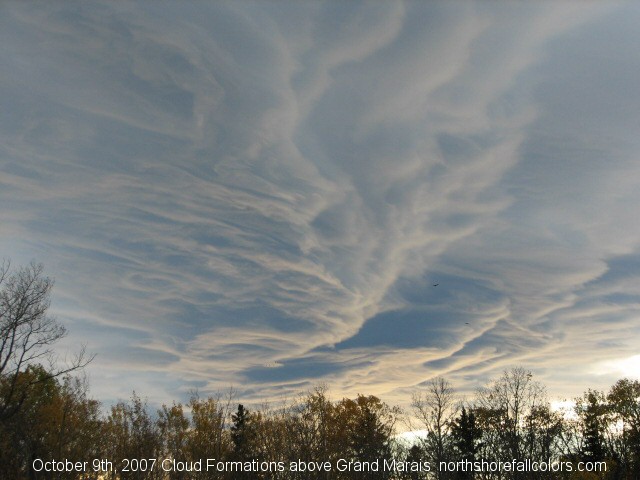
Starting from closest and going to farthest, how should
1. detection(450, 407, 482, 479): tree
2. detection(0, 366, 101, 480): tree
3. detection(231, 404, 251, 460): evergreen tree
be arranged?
detection(0, 366, 101, 480): tree
detection(231, 404, 251, 460): evergreen tree
detection(450, 407, 482, 479): tree

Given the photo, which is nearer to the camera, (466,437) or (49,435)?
(49,435)

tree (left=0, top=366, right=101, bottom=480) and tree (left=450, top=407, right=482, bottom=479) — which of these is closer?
tree (left=0, top=366, right=101, bottom=480)

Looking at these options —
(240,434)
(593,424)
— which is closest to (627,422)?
(593,424)

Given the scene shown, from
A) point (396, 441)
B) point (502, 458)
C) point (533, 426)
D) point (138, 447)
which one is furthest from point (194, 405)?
point (533, 426)

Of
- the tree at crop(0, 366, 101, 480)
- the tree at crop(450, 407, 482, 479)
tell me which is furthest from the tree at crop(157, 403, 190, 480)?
the tree at crop(450, 407, 482, 479)

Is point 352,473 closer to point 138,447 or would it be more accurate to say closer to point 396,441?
point 396,441

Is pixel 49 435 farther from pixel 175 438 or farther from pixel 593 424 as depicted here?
pixel 593 424

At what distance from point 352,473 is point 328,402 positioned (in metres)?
13.3

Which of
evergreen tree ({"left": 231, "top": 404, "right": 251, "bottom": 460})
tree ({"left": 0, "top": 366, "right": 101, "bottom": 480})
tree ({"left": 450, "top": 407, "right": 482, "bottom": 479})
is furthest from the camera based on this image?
tree ({"left": 450, "top": 407, "right": 482, "bottom": 479})

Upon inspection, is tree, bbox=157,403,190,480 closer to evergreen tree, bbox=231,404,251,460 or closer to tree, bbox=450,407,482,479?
evergreen tree, bbox=231,404,251,460

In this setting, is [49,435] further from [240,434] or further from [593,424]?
[593,424]

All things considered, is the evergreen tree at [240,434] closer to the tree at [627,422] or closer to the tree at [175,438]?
the tree at [175,438]

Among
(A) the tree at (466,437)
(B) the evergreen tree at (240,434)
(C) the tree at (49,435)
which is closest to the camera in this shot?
(C) the tree at (49,435)

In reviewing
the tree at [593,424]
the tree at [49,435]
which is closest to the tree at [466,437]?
the tree at [593,424]
